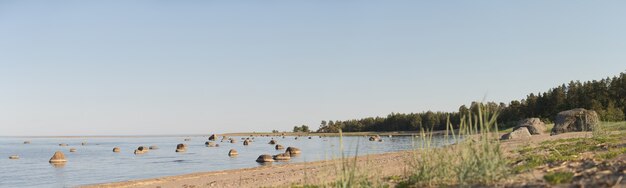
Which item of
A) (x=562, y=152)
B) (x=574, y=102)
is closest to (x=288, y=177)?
(x=562, y=152)

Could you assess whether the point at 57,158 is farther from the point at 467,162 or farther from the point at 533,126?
Answer: the point at 467,162

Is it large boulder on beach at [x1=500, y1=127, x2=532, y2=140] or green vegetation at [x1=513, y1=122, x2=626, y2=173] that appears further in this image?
A: large boulder on beach at [x1=500, y1=127, x2=532, y2=140]

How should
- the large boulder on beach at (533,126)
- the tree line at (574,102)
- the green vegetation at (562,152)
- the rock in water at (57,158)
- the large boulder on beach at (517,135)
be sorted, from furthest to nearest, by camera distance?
the tree line at (574,102), the rock in water at (57,158), the large boulder on beach at (533,126), the large boulder on beach at (517,135), the green vegetation at (562,152)

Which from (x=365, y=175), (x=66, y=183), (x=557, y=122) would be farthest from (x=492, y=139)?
(x=557, y=122)

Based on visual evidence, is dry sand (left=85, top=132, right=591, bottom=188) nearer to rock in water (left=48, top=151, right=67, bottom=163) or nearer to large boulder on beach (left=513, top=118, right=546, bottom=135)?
large boulder on beach (left=513, top=118, right=546, bottom=135)

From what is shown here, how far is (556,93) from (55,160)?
78.6 metres

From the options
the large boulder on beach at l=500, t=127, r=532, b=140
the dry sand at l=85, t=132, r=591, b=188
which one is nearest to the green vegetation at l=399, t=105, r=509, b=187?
the dry sand at l=85, t=132, r=591, b=188

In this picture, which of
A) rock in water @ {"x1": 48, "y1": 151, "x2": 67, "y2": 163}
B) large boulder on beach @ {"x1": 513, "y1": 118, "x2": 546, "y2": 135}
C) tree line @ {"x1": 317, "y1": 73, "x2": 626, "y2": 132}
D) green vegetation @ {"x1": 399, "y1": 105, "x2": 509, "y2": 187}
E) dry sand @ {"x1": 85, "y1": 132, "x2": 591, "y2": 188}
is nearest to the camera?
green vegetation @ {"x1": 399, "y1": 105, "x2": 509, "y2": 187}

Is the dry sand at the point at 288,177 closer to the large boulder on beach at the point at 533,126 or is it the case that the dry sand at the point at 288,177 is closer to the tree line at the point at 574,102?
the large boulder on beach at the point at 533,126

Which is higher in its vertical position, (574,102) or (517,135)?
(574,102)

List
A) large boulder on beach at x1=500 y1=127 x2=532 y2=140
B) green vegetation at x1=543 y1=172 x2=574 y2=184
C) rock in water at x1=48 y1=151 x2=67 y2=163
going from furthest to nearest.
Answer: rock in water at x1=48 y1=151 x2=67 y2=163
large boulder on beach at x1=500 y1=127 x2=532 y2=140
green vegetation at x1=543 y1=172 x2=574 y2=184

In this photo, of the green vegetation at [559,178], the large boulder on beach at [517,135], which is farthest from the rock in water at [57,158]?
the green vegetation at [559,178]

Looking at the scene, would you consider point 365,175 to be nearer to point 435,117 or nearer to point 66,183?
point 66,183

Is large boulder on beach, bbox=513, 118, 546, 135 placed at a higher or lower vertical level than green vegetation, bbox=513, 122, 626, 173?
higher
